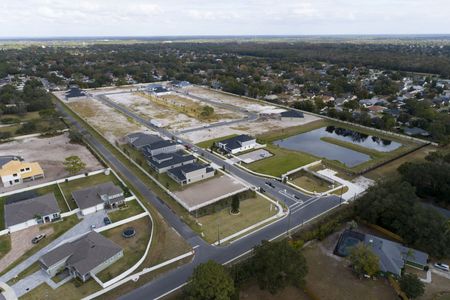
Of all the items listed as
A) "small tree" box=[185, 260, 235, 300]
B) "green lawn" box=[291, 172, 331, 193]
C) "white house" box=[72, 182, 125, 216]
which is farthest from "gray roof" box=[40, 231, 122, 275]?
"green lawn" box=[291, 172, 331, 193]

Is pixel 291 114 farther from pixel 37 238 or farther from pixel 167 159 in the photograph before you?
pixel 37 238

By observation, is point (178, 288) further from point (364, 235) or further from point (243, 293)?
point (364, 235)

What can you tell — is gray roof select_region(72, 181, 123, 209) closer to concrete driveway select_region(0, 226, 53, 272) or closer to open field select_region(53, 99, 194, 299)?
open field select_region(53, 99, 194, 299)

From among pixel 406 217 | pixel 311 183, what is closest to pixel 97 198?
pixel 311 183

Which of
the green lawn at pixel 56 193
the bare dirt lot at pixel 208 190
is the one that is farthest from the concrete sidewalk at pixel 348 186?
the green lawn at pixel 56 193

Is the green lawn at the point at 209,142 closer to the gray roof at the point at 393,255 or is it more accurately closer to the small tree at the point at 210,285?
the gray roof at the point at 393,255

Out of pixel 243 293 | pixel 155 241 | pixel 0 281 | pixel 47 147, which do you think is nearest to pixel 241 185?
pixel 155 241
